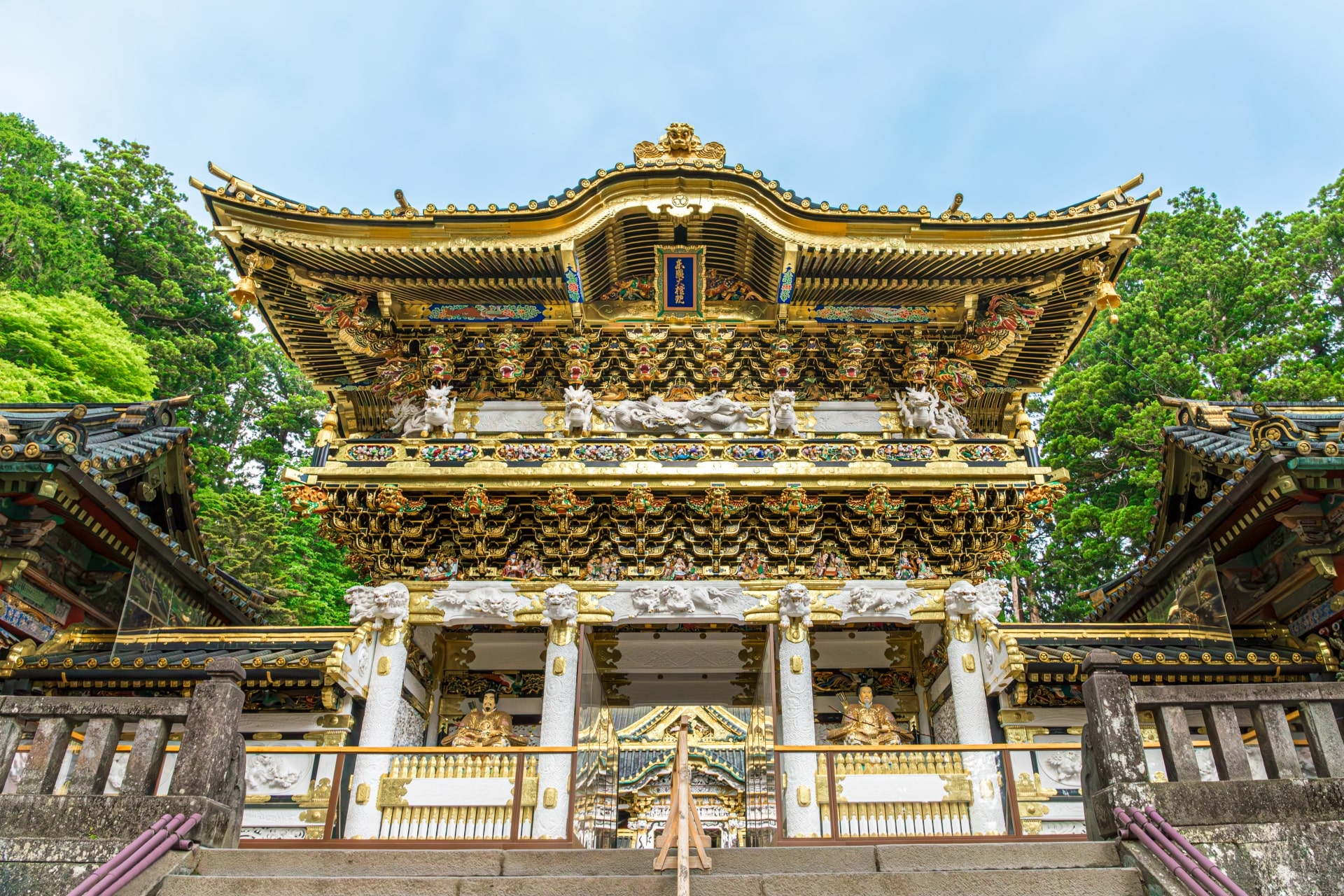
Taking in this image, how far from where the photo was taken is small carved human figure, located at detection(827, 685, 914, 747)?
36.1ft

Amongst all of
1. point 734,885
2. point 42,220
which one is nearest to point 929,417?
point 734,885

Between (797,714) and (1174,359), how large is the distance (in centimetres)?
1749

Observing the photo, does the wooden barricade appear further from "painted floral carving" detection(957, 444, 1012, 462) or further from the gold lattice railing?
"painted floral carving" detection(957, 444, 1012, 462)

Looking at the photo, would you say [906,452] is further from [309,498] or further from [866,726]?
[309,498]

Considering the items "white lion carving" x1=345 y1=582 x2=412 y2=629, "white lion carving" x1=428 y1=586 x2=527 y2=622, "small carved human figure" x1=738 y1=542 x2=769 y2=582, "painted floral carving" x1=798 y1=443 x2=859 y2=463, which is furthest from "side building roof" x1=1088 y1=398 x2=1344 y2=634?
"white lion carving" x1=345 y1=582 x2=412 y2=629

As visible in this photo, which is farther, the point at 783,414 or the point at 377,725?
the point at 783,414

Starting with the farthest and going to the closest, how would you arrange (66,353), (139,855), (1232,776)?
(66,353)
(1232,776)
(139,855)

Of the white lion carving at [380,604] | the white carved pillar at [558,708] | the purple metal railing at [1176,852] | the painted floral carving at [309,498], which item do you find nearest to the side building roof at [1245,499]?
the purple metal railing at [1176,852]

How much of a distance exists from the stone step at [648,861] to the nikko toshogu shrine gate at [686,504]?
7.96 feet

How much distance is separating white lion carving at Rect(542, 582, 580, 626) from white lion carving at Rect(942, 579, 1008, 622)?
4.60 m

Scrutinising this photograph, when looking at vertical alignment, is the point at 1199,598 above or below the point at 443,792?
above

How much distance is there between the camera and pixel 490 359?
12477 millimetres

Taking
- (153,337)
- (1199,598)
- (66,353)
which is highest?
(153,337)

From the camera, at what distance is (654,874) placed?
18.7 feet
